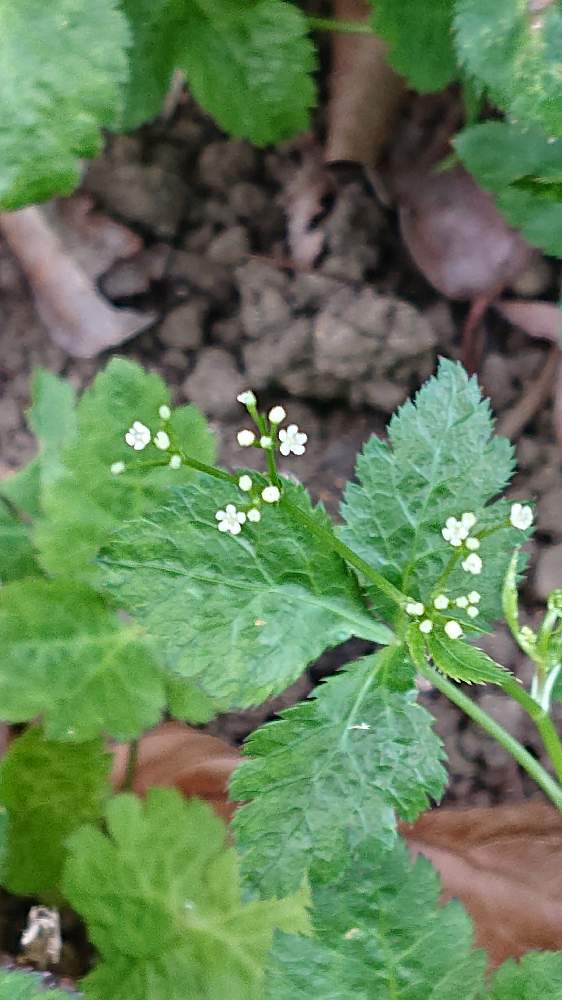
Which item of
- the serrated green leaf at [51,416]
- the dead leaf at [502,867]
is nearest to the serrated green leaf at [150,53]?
the serrated green leaf at [51,416]

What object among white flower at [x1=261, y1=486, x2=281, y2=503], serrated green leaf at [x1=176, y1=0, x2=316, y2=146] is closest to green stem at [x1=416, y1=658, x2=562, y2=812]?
white flower at [x1=261, y1=486, x2=281, y2=503]

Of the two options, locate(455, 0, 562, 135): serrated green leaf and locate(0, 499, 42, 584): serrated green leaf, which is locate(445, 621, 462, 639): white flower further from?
locate(0, 499, 42, 584): serrated green leaf

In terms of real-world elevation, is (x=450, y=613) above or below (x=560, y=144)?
below

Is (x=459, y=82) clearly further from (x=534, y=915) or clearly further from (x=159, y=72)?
(x=534, y=915)

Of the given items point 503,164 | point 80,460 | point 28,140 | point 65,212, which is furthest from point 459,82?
point 80,460

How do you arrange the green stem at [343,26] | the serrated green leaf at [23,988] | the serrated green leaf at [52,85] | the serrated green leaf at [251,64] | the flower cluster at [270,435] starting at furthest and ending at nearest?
the green stem at [343,26]
the serrated green leaf at [251,64]
the serrated green leaf at [52,85]
the serrated green leaf at [23,988]
the flower cluster at [270,435]

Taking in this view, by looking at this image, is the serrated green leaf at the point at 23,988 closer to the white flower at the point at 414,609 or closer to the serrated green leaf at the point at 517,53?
the white flower at the point at 414,609
